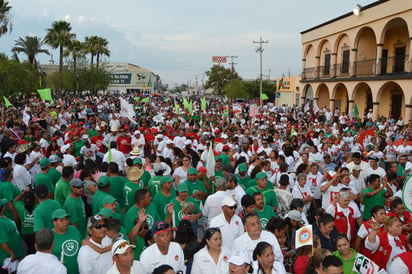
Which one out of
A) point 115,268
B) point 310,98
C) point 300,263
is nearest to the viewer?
point 115,268

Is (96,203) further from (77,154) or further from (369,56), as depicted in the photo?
(369,56)

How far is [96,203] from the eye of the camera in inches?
219

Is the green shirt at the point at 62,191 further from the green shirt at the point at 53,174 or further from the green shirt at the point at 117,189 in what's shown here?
the green shirt at the point at 53,174

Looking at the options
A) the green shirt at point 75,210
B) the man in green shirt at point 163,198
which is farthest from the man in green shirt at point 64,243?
the man in green shirt at point 163,198

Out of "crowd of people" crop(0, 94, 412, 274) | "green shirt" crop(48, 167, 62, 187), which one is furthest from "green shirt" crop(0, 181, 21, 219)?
"green shirt" crop(48, 167, 62, 187)

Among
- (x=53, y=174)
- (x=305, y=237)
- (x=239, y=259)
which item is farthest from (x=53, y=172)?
(x=305, y=237)

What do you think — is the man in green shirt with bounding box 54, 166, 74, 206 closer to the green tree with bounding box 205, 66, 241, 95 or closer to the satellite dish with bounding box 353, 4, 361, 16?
the satellite dish with bounding box 353, 4, 361, 16

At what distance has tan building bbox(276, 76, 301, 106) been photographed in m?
38.7

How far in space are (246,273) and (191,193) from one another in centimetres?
303

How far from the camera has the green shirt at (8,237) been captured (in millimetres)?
4496

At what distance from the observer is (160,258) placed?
414 cm

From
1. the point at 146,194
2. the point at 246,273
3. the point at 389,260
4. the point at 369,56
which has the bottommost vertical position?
the point at 389,260

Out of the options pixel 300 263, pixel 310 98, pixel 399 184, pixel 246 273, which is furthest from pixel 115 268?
pixel 310 98

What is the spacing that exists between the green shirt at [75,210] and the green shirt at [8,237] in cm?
73
